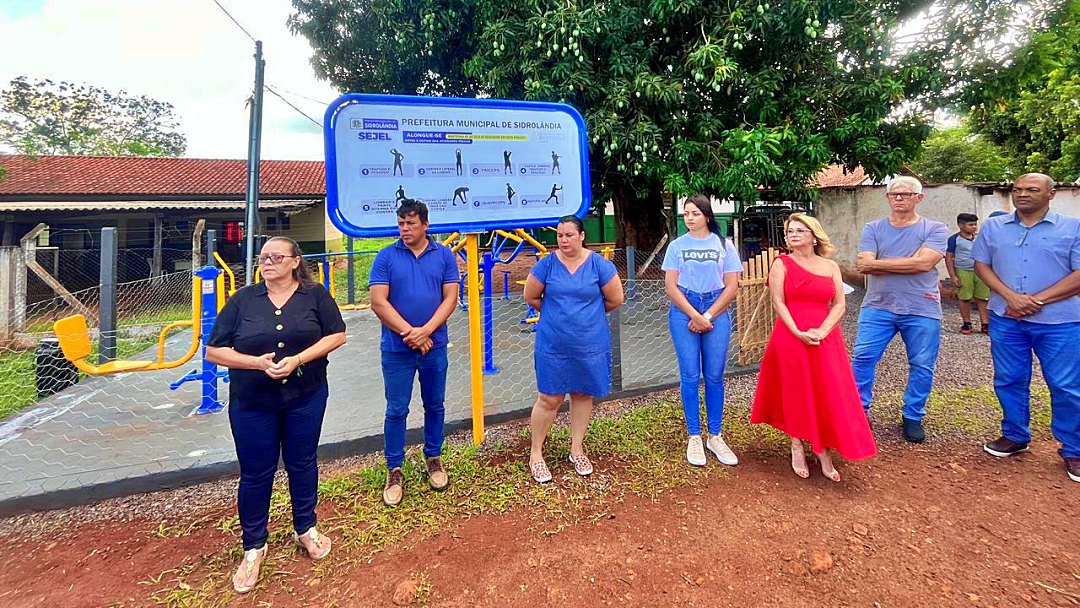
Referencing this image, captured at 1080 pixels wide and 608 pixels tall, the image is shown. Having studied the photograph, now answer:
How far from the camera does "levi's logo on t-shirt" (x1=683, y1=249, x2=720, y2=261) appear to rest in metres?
3.14

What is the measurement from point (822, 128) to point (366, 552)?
7886mm

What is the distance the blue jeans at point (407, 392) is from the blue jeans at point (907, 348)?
265cm

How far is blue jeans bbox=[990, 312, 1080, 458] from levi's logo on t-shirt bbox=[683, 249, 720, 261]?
181 cm

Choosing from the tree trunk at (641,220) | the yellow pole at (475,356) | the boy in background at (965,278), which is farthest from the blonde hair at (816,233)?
the tree trunk at (641,220)

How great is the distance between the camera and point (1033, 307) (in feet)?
9.71

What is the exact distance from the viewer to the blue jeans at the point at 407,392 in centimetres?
281

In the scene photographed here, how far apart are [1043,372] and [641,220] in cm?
822

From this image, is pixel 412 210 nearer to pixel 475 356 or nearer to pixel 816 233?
pixel 475 356

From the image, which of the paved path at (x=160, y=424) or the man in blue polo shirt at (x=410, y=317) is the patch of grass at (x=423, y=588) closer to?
the man in blue polo shirt at (x=410, y=317)

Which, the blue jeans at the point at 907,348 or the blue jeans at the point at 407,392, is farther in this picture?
the blue jeans at the point at 907,348

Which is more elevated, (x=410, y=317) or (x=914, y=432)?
(x=410, y=317)

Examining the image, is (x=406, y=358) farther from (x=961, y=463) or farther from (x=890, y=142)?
(x=890, y=142)

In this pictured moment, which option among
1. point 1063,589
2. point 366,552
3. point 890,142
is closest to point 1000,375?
point 1063,589

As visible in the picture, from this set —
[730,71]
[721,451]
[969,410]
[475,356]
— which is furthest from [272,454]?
[730,71]
